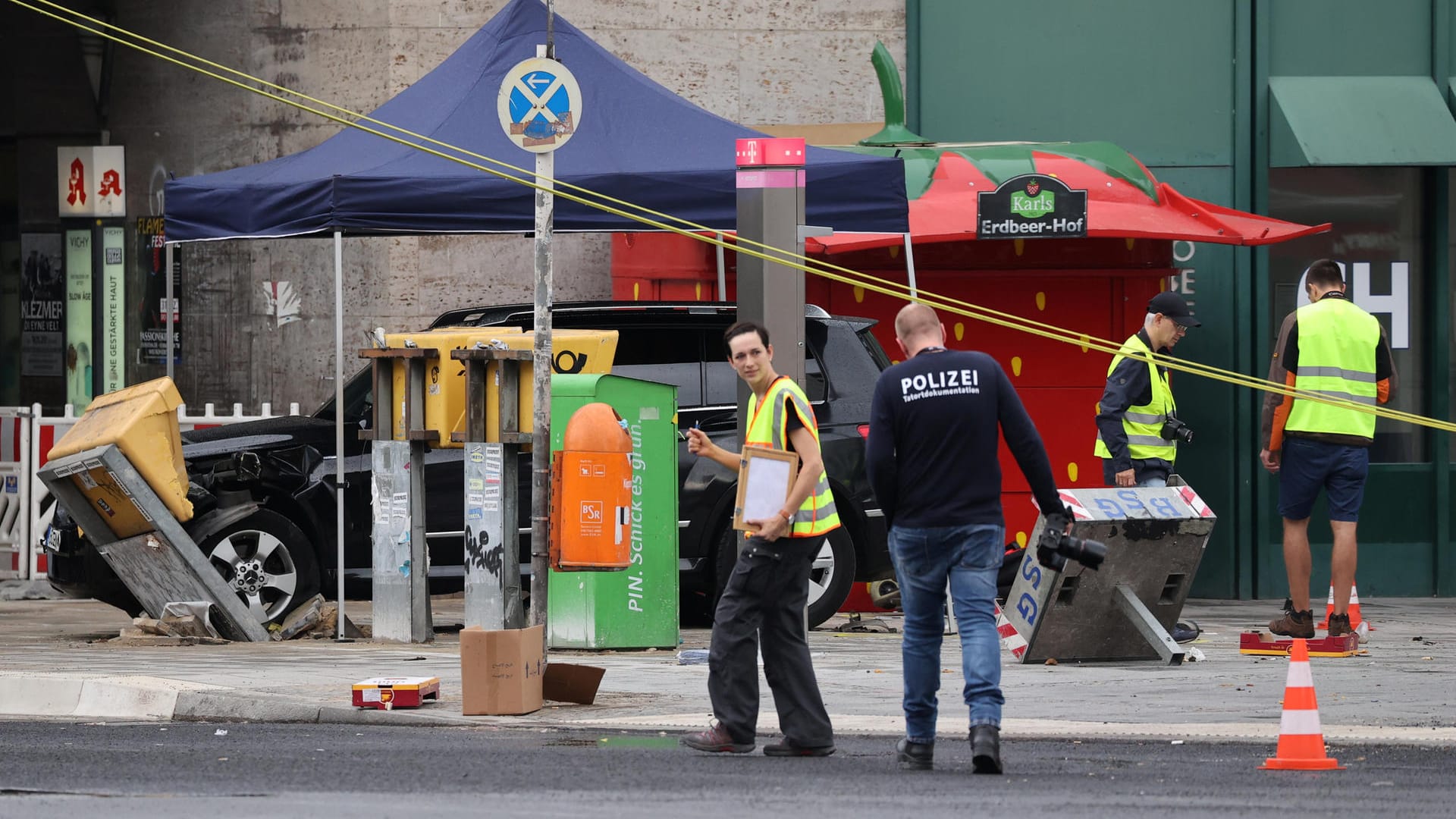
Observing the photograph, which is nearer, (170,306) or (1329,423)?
(1329,423)

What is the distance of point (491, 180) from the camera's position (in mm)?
11406

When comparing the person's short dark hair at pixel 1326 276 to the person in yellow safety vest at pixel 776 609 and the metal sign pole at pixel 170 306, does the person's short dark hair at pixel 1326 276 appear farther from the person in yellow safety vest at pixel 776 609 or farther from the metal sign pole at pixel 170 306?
the metal sign pole at pixel 170 306

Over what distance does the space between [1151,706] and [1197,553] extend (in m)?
1.67

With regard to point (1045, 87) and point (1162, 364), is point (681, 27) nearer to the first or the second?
point (1045, 87)

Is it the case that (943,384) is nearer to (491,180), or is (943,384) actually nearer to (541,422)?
(541,422)

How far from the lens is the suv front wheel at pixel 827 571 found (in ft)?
38.6

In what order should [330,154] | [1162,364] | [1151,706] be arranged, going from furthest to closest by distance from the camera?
[330,154], [1162,364], [1151,706]

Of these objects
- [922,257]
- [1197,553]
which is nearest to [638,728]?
[1197,553]

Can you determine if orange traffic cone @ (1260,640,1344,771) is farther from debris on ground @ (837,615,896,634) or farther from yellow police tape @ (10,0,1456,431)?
debris on ground @ (837,615,896,634)

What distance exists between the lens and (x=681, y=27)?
1504 centimetres

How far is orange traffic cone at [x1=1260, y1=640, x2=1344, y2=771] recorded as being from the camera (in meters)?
7.02

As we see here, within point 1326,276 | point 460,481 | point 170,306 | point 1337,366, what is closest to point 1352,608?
point 1337,366

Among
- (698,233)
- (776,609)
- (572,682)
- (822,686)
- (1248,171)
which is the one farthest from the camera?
(1248,171)

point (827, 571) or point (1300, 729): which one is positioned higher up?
point (827, 571)
